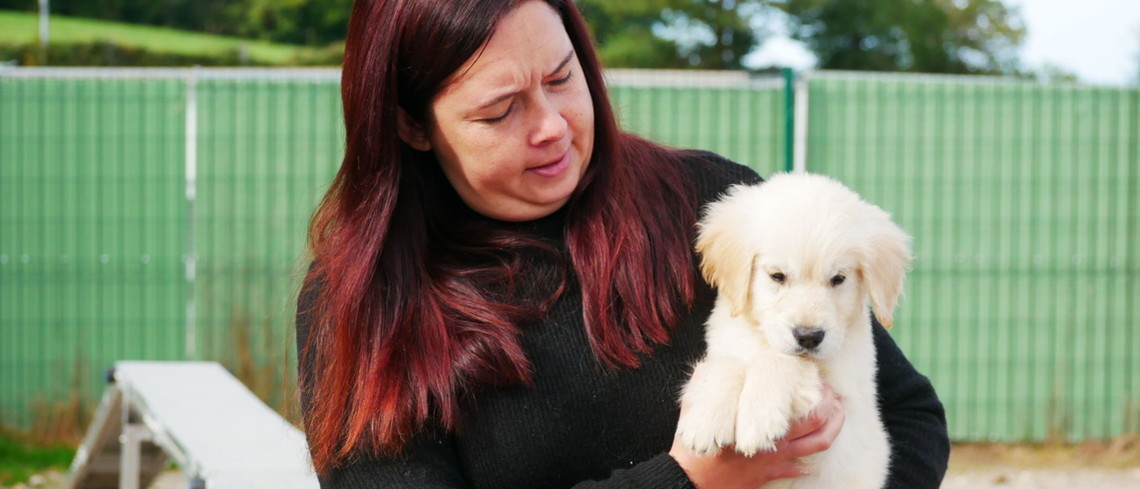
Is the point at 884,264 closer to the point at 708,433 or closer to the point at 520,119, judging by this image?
the point at 708,433

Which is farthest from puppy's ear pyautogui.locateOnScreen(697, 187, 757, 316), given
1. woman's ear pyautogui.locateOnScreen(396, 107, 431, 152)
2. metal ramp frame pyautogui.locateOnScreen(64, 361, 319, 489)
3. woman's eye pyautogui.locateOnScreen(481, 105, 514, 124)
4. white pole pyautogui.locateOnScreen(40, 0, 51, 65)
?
white pole pyautogui.locateOnScreen(40, 0, 51, 65)

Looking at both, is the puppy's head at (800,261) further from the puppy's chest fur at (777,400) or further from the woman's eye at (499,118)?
the woman's eye at (499,118)

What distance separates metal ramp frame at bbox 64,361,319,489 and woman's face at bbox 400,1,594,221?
2.75ft

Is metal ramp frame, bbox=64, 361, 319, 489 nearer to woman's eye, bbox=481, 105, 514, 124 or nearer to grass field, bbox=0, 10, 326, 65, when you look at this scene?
woman's eye, bbox=481, 105, 514, 124

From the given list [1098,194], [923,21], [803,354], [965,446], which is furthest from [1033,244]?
[923,21]

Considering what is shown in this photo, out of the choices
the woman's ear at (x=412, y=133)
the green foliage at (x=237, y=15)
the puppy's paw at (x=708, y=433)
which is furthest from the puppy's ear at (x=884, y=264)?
the green foliage at (x=237, y=15)

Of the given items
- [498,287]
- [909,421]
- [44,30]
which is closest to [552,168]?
[498,287]

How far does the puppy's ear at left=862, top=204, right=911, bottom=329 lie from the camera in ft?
8.69

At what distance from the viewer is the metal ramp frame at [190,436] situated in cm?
403

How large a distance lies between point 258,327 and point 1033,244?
5.60 metres

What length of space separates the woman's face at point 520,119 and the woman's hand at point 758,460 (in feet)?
2.07

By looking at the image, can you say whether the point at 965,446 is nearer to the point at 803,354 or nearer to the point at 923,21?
the point at 803,354

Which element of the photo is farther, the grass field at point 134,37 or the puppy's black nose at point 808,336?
the grass field at point 134,37

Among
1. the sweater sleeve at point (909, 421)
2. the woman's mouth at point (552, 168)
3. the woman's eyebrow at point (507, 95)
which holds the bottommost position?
the sweater sleeve at point (909, 421)
